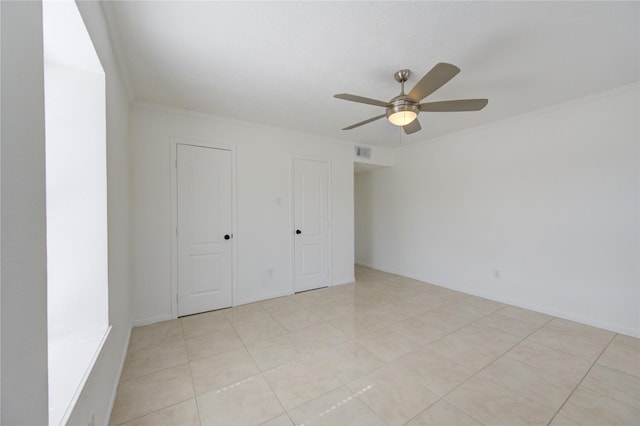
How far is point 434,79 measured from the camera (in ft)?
5.53

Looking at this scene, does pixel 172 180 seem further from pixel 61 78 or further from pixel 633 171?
pixel 633 171

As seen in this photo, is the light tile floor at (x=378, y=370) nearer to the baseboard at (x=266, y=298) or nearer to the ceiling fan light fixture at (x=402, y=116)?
the baseboard at (x=266, y=298)

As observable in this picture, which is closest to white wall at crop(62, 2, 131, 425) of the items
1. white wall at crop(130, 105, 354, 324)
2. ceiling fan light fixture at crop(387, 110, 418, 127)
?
white wall at crop(130, 105, 354, 324)

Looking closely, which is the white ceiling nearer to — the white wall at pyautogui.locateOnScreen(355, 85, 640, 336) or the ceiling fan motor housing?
the ceiling fan motor housing

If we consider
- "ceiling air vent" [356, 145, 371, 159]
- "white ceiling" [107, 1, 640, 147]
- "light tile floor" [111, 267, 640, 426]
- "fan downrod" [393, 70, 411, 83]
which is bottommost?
"light tile floor" [111, 267, 640, 426]

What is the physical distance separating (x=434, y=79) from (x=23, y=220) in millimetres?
2107

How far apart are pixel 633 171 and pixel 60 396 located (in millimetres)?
4776

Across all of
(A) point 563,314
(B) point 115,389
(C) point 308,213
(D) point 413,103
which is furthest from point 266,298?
(A) point 563,314

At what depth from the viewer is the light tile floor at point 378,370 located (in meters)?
1.60

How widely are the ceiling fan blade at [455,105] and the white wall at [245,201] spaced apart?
2205 mm

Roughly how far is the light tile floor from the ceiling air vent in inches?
108

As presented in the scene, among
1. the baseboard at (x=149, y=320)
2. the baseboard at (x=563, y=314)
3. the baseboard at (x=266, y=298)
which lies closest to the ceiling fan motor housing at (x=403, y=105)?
the baseboard at (x=266, y=298)

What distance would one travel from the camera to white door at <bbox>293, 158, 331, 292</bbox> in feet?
12.8

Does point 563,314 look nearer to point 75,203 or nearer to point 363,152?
point 363,152
